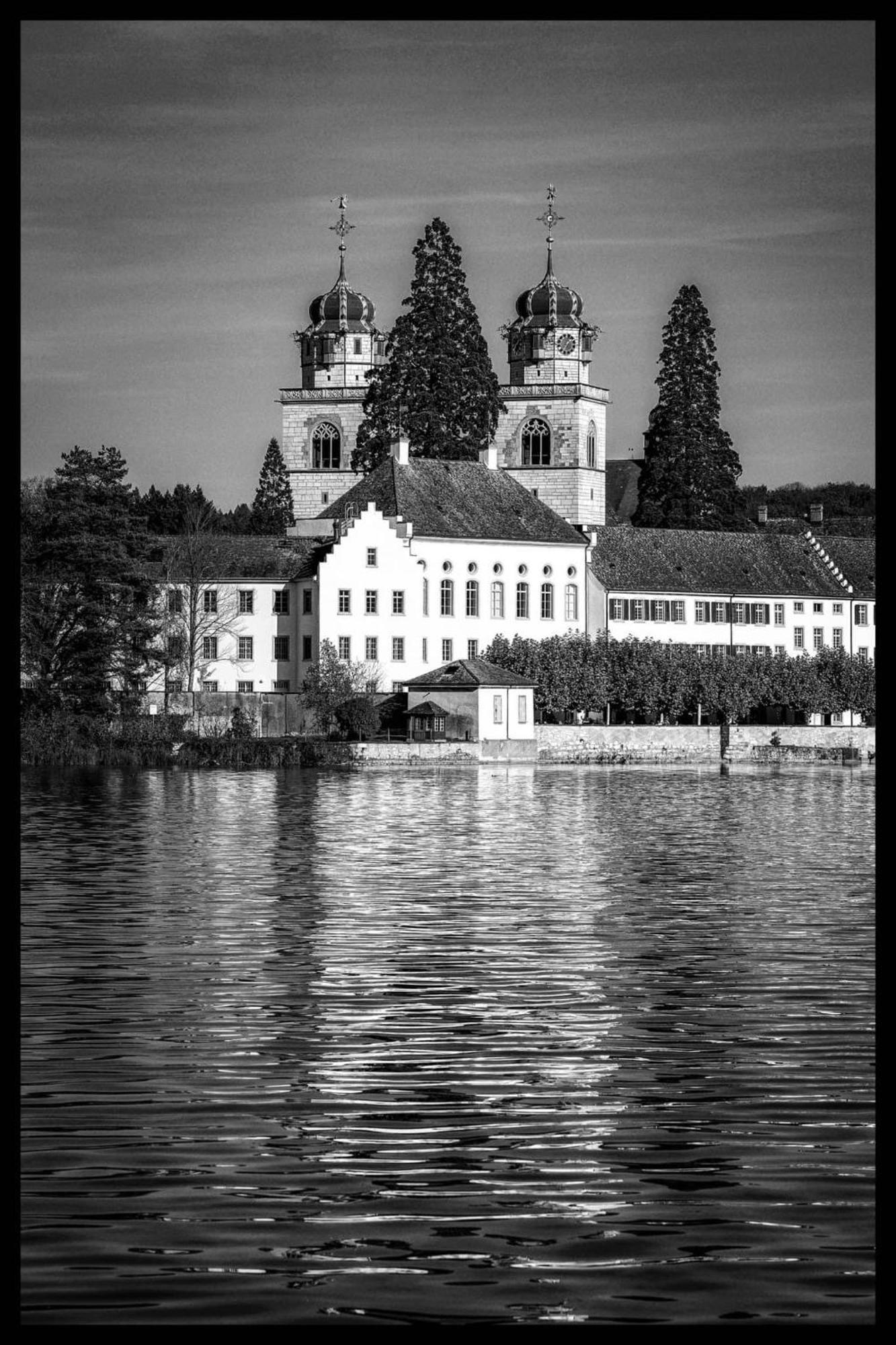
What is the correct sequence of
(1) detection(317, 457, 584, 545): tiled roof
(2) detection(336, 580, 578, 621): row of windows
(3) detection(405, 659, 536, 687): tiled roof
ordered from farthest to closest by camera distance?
1. (1) detection(317, 457, 584, 545): tiled roof
2. (2) detection(336, 580, 578, 621): row of windows
3. (3) detection(405, 659, 536, 687): tiled roof

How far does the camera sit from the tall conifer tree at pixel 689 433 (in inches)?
4119

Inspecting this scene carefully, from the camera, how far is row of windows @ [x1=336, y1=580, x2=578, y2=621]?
85.2m

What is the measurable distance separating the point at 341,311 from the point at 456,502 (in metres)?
48.7

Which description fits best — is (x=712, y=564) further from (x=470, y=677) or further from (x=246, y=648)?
(x=246, y=648)

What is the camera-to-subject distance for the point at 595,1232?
10422mm

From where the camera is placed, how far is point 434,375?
98.8m

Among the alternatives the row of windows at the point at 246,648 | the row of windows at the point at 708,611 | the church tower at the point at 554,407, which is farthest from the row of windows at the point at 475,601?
the church tower at the point at 554,407

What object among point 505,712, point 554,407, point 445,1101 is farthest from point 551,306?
point 445,1101

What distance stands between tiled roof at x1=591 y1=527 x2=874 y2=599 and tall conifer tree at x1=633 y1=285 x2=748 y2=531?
4.02m

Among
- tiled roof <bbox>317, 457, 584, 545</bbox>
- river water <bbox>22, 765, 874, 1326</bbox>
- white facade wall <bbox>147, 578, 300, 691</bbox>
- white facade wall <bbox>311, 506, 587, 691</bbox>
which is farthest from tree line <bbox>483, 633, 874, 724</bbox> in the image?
river water <bbox>22, 765, 874, 1326</bbox>

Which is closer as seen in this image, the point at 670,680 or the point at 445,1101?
the point at 445,1101

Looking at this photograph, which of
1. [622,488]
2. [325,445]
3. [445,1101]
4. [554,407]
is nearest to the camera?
[445,1101]

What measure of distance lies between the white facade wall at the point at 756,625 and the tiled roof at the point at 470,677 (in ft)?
45.4

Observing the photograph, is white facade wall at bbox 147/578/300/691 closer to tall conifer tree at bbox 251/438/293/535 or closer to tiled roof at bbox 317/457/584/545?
tiled roof at bbox 317/457/584/545
